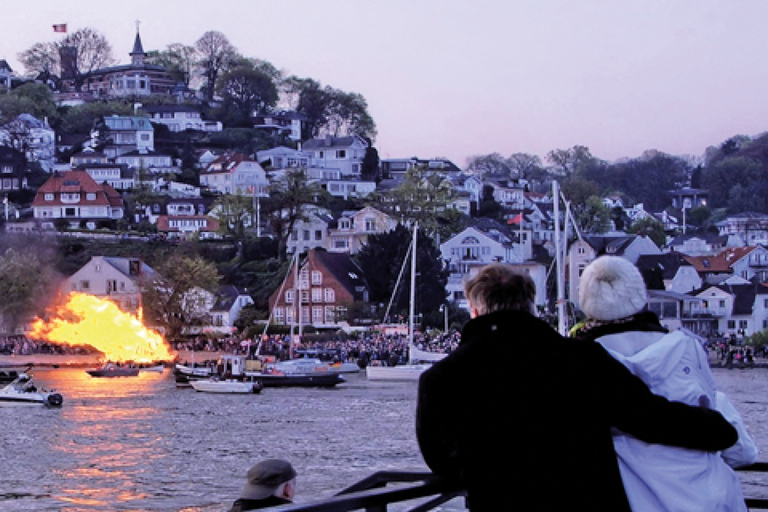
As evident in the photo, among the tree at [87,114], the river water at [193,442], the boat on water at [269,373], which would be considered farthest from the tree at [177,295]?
the tree at [87,114]

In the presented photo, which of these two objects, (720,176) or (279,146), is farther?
(720,176)

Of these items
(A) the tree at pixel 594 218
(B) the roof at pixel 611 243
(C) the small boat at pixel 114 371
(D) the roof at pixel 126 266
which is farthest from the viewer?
(A) the tree at pixel 594 218

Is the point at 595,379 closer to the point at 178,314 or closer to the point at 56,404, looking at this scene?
the point at 56,404

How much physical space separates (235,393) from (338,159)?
9900cm

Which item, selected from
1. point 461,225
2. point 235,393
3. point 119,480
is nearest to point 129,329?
point 235,393

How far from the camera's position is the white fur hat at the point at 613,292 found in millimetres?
4793

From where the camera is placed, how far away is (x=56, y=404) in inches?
1967

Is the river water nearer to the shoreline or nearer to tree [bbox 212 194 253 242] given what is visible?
the shoreline

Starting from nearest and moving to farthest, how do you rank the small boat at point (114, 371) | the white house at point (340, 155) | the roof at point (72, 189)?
the small boat at point (114, 371) → the roof at point (72, 189) → the white house at point (340, 155)

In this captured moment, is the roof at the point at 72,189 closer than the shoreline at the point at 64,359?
No

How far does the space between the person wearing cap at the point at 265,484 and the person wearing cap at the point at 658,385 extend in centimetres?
153

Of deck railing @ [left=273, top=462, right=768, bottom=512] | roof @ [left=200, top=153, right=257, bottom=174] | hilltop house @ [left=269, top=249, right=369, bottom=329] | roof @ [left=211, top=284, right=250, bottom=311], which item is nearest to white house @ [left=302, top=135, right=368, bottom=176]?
roof @ [left=200, top=153, right=257, bottom=174]

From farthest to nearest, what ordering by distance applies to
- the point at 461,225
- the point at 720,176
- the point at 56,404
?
1. the point at 720,176
2. the point at 461,225
3. the point at 56,404

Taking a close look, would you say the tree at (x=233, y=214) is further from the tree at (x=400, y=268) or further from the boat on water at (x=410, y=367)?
the boat on water at (x=410, y=367)
